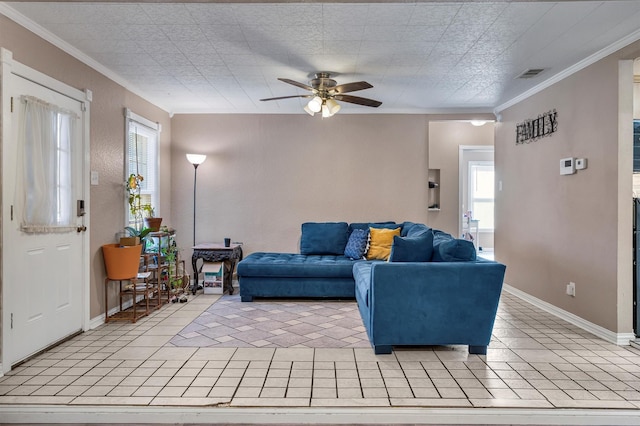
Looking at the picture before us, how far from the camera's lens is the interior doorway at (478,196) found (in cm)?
828

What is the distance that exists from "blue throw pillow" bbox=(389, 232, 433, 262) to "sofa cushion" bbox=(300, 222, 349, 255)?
2.24 metres

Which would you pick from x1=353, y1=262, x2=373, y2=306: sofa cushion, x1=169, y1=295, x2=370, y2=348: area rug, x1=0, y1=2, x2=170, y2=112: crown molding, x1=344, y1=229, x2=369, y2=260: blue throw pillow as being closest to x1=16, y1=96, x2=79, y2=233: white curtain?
x1=0, y1=2, x2=170, y2=112: crown molding

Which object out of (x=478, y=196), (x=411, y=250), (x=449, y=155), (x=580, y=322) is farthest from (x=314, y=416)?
(x=478, y=196)

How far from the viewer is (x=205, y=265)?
18.1 ft

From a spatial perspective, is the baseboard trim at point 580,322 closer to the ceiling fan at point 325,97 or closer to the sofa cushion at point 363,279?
the sofa cushion at point 363,279

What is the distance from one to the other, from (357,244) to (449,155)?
11.3ft

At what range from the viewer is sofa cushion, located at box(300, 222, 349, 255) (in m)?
5.62

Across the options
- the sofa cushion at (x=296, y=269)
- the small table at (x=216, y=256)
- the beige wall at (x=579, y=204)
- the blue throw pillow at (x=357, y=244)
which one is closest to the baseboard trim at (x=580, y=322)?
the beige wall at (x=579, y=204)

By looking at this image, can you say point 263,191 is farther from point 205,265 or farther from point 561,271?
point 561,271

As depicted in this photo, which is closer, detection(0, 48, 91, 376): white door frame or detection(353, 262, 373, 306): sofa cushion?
detection(0, 48, 91, 376): white door frame

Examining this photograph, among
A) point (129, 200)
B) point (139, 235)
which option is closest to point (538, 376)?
point (139, 235)

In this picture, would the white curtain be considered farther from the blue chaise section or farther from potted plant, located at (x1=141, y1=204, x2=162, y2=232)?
the blue chaise section

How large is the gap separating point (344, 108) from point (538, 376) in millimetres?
4205

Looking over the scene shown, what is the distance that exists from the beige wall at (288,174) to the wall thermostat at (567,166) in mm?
2034
